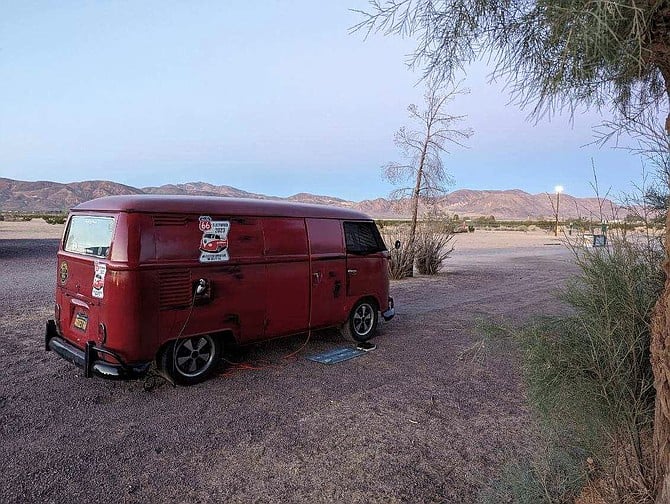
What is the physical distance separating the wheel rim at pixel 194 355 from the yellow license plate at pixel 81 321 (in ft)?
3.26

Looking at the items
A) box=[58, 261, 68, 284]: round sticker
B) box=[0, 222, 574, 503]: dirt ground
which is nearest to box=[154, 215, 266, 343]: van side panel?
box=[0, 222, 574, 503]: dirt ground

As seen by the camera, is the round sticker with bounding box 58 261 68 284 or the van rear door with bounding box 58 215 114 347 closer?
the van rear door with bounding box 58 215 114 347

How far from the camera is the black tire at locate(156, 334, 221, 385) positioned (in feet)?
18.2

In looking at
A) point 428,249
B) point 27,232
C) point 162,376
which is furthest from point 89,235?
point 27,232

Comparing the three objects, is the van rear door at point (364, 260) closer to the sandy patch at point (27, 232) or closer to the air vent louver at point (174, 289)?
the air vent louver at point (174, 289)

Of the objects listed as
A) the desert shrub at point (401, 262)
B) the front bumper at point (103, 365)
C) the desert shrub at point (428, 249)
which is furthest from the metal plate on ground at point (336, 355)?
the desert shrub at point (428, 249)

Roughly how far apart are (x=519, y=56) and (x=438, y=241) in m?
15.0

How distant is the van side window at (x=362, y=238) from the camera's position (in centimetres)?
766

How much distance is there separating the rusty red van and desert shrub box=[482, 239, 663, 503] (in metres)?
3.49

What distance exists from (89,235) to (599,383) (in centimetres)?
519

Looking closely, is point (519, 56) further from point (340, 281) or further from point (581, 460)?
point (340, 281)

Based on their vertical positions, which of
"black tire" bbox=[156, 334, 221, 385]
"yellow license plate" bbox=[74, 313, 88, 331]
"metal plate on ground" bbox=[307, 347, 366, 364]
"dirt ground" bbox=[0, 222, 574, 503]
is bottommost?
"dirt ground" bbox=[0, 222, 574, 503]

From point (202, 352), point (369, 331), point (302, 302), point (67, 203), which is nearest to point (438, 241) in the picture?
point (369, 331)

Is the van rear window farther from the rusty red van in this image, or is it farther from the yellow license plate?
the yellow license plate
